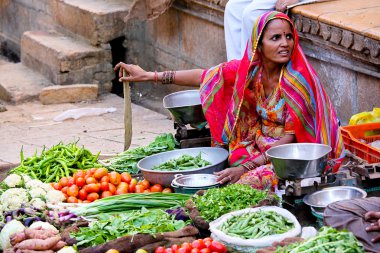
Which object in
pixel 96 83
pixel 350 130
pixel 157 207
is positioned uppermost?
pixel 350 130

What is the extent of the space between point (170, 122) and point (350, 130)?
3.62m

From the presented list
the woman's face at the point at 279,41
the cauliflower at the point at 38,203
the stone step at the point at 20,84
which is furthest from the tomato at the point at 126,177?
the stone step at the point at 20,84

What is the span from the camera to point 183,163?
6.89 meters

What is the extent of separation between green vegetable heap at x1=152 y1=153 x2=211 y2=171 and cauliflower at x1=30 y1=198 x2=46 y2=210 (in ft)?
3.26

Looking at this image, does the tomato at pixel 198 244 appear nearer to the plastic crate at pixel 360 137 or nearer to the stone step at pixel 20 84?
the plastic crate at pixel 360 137

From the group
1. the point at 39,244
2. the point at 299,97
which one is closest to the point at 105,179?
the point at 39,244

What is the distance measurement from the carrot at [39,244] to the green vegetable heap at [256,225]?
3.39 ft

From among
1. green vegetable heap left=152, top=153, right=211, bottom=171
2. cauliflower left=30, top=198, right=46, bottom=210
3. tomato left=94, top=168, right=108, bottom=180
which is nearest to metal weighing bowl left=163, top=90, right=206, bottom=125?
green vegetable heap left=152, top=153, right=211, bottom=171

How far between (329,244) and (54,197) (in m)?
2.53

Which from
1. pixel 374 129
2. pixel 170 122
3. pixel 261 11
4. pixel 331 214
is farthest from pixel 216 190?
pixel 170 122

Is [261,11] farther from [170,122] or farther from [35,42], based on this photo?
[35,42]

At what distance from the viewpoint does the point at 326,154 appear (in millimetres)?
5680

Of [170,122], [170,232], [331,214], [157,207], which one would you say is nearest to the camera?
[331,214]

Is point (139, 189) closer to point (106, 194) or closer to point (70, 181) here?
point (106, 194)
